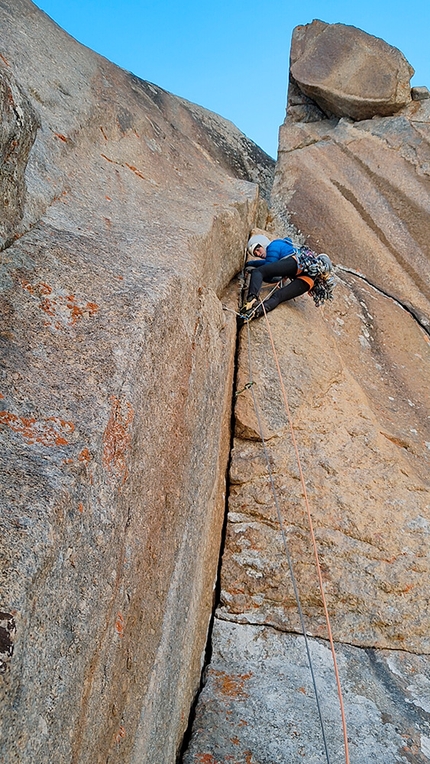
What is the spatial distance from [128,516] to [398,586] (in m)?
2.59

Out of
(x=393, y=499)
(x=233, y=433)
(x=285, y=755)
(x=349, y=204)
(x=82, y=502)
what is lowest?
(x=285, y=755)

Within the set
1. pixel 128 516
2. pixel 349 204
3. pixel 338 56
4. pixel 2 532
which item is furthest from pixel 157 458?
pixel 338 56

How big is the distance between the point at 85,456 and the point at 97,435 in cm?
12

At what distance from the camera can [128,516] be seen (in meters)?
2.27

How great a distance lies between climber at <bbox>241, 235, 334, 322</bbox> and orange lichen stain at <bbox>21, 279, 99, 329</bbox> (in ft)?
10.2

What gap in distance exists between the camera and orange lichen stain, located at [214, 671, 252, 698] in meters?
3.29

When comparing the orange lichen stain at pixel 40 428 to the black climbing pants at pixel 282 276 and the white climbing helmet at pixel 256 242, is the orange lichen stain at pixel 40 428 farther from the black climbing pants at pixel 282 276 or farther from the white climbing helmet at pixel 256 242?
the white climbing helmet at pixel 256 242

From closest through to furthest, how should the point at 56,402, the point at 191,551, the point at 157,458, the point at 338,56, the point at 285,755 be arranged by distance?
the point at 56,402 < the point at 157,458 < the point at 285,755 < the point at 191,551 < the point at 338,56

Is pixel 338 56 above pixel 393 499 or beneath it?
above

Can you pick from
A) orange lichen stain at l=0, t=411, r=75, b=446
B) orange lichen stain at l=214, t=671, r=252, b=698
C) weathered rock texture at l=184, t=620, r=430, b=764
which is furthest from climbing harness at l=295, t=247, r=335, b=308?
orange lichen stain at l=0, t=411, r=75, b=446

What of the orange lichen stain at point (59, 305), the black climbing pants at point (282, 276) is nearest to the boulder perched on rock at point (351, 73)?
the black climbing pants at point (282, 276)

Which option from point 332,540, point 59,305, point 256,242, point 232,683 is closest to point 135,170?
point 256,242

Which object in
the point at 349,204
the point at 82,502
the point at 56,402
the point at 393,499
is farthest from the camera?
the point at 349,204

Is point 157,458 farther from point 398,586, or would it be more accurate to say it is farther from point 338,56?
point 338,56
